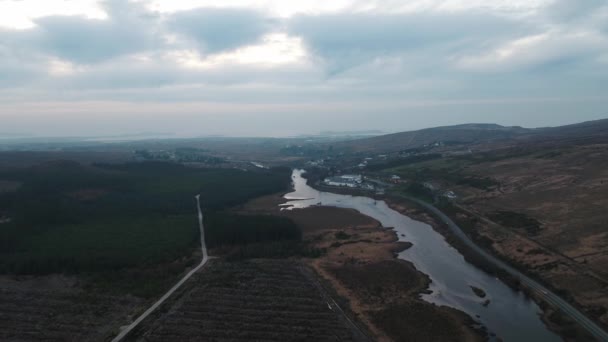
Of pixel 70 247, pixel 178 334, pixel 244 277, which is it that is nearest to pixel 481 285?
pixel 244 277

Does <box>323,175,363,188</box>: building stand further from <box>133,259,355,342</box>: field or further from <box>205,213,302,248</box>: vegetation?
<box>133,259,355,342</box>: field

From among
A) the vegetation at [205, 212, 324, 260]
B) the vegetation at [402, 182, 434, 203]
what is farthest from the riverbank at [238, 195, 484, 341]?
the vegetation at [402, 182, 434, 203]

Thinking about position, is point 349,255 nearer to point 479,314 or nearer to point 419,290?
point 419,290

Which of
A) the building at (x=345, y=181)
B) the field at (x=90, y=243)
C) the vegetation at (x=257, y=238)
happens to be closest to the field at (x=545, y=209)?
the building at (x=345, y=181)

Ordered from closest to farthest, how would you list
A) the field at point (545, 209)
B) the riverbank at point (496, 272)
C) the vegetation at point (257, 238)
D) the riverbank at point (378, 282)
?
the riverbank at point (496, 272)
the riverbank at point (378, 282)
the field at point (545, 209)
the vegetation at point (257, 238)

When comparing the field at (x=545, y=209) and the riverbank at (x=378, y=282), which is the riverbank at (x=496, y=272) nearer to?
the field at (x=545, y=209)

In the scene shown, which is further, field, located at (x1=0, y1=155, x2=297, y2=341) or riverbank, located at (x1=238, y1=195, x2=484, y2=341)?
field, located at (x1=0, y1=155, x2=297, y2=341)

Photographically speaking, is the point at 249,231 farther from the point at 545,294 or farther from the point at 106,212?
the point at 545,294
